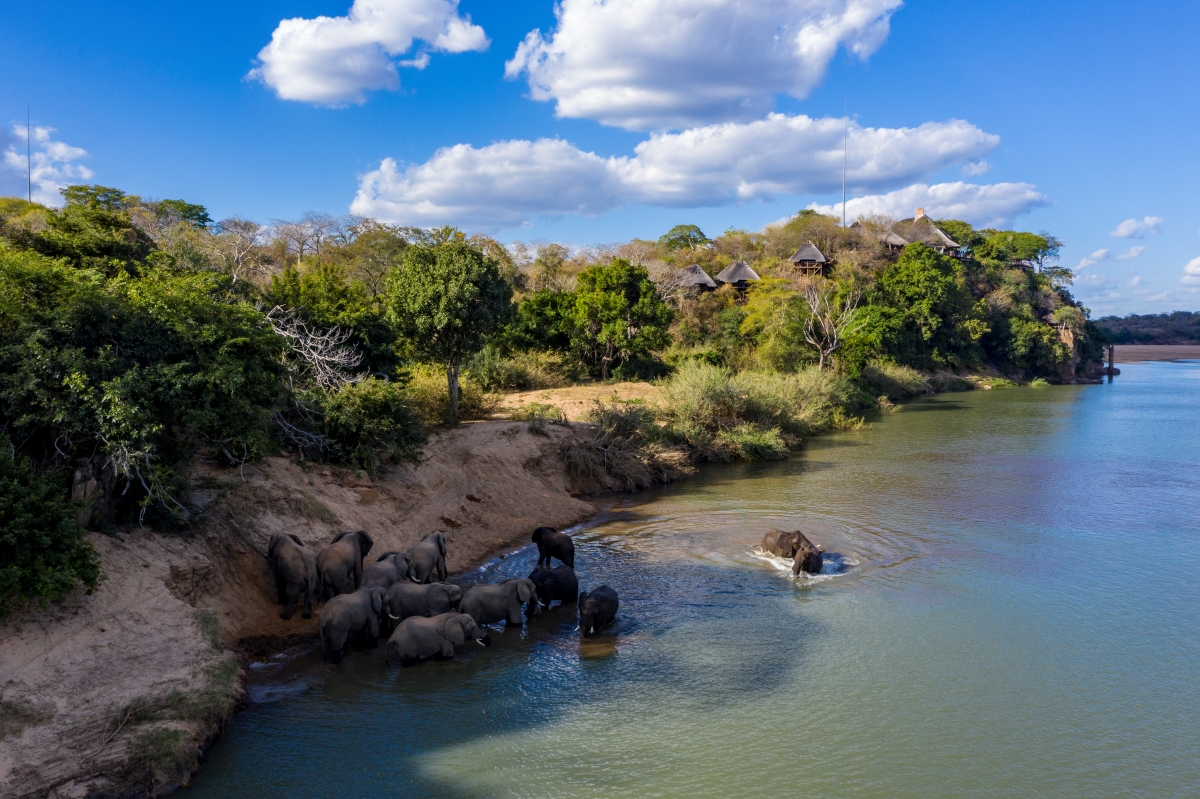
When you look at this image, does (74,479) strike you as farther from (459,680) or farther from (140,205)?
(140,205)

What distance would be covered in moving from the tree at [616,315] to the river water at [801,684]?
50.7 feet

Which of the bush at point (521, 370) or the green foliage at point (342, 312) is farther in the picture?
the bush at point (521, 370)

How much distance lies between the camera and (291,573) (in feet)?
34.1

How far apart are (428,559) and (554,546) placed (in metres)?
2.24

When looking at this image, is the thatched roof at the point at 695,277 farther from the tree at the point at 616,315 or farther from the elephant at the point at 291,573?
the elephant at the point at 291,573

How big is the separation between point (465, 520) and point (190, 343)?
6271 millimetres

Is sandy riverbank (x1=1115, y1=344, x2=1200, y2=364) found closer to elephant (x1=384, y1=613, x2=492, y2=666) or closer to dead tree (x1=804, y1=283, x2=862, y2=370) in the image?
dead tree (x1=804, y1=283, x2=862, y2=370)

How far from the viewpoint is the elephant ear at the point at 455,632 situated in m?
9.44

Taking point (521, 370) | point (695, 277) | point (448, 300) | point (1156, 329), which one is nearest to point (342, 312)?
point (448, 300)

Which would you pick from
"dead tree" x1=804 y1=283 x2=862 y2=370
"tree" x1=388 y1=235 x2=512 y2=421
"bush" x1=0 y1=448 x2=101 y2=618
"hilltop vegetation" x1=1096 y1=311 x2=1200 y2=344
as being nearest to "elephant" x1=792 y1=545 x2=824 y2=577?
"bush" x1=0 y1=448 x2=101 y2=618

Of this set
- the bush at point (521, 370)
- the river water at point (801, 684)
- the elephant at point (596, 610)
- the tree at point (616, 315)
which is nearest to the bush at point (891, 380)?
the tree at point (616, 315)

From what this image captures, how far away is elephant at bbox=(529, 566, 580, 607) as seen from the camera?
439 inches

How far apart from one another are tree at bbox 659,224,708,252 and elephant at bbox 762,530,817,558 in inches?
2013

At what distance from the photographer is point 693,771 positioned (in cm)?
728
